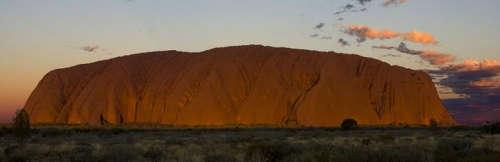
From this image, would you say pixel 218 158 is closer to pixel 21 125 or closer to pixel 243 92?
pixel 21 125

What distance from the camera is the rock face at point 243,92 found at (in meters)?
109

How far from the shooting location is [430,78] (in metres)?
126

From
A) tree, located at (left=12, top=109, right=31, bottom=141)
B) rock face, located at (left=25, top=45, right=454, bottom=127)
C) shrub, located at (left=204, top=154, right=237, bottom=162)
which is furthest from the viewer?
rock face, located at (left=25, top=45, right=454, bottom=127)

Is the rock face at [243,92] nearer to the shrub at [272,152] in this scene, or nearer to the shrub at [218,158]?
the shrub at [272,152]

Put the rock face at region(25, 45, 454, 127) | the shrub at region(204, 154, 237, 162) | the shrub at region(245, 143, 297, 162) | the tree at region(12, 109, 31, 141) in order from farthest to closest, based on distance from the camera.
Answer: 1. the rock face at region(25, 45, 454, 127)
2. the tree at region(12, 109, 31, 141)
3. the shrub at region(245, 143, 297, 162)
4. the shrub at region(204, 154, 237, 162)

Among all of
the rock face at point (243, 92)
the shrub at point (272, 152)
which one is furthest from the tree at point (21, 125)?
the rock face at point (243, 92)

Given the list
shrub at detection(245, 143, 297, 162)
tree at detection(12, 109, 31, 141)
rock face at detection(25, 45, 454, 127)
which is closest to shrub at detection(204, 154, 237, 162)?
shrub at detection(245, 143, 297, 162)

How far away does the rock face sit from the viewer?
109 metres

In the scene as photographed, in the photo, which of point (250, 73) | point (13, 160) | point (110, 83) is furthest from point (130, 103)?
point (13, 160)

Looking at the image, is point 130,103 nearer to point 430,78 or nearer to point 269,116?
point 269,116

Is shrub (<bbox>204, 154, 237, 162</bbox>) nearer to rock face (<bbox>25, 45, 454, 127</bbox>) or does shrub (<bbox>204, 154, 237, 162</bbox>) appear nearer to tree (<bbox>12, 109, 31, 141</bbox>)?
tree (<bbox>12, 109, 31, 141</bbox>)

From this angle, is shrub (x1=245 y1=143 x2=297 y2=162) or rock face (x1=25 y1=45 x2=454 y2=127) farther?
rock face (x1=25 y1=45 x2=454 y2=127)

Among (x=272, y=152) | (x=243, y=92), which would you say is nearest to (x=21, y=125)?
(x=272, y=152)

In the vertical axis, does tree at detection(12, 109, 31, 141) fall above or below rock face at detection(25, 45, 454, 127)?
below
